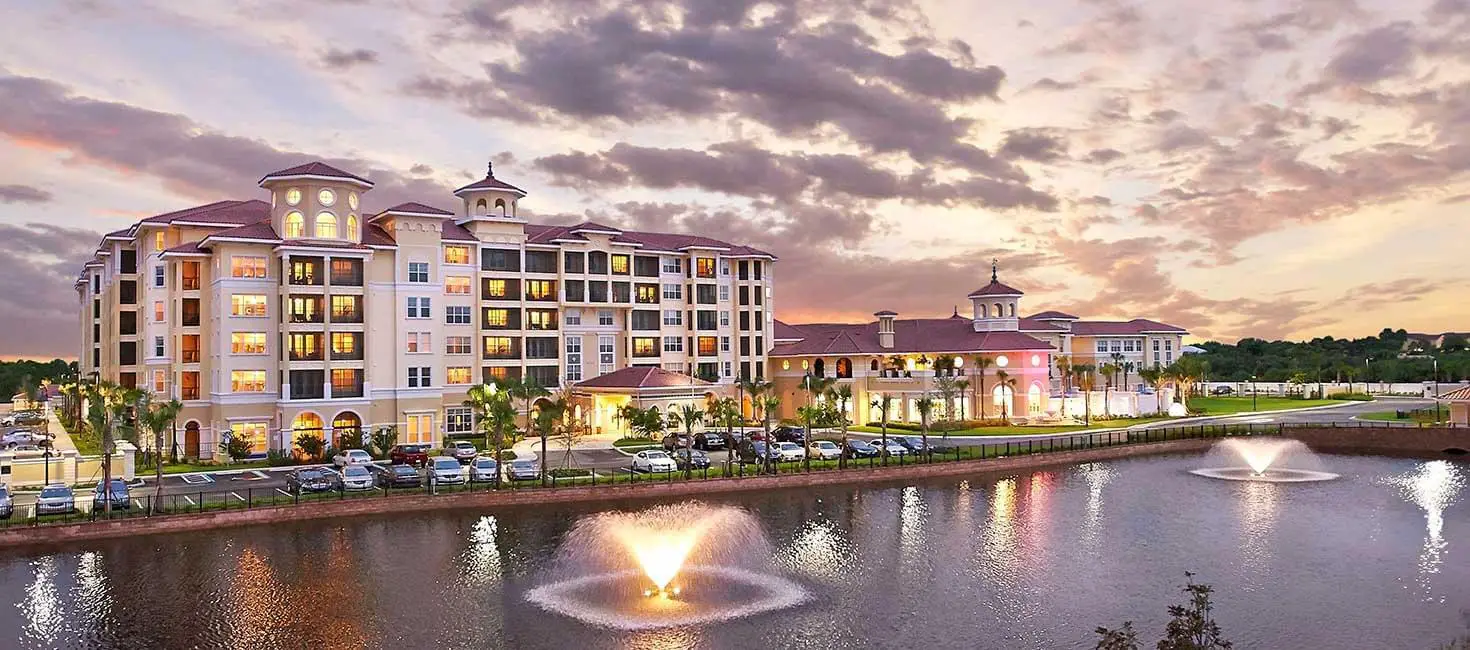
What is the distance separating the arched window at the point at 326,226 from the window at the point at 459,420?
1630cm

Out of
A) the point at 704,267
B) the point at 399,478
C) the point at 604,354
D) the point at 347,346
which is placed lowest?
the point at 399,478

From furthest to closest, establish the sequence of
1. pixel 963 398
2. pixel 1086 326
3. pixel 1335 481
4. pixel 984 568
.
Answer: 1. pixel 1086 326
2. pixel 963 398
3. pixel 1335 481
4. pixel 984 568

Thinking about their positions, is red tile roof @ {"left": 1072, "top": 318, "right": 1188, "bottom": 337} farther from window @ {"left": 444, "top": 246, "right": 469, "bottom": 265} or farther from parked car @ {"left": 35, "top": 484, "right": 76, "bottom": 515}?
parked car @ {"left": 35, "top": 484, "right": 76, "bottom": 515}

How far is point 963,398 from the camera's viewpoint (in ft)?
320

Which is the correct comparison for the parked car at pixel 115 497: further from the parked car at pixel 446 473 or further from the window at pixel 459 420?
the window at pixel 459 420

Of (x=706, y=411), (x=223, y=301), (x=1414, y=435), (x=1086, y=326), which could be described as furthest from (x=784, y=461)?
(x=1086, y=326)

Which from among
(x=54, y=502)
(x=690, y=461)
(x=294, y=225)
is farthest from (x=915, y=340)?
(x=54, y=502)

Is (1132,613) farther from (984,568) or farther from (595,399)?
(595,399)

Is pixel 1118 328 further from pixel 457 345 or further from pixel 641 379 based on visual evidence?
pixel 457 345

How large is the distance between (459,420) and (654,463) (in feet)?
89.0

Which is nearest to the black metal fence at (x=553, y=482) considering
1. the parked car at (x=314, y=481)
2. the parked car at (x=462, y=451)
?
the parked car at (x=314, y=481)

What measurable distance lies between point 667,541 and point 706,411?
44753mm

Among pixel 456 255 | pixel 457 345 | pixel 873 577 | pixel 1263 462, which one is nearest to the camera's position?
pixel 873 577

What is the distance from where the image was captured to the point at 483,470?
187 ft
